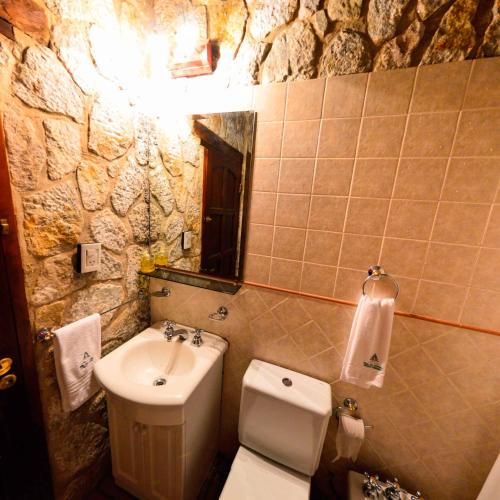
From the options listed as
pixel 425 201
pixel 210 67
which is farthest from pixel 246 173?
Answer: pixel 425 201

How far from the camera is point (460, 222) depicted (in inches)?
31.3

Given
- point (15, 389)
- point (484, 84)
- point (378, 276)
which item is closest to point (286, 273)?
point (378, 276)

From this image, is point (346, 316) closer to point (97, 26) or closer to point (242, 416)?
point (242, 416)

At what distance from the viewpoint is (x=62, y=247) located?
2.83ft

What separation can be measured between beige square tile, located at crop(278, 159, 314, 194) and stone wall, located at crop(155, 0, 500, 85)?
0.33m

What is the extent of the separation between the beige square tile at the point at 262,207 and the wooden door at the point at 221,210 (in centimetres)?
8

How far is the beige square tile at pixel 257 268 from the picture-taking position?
1.07 meters

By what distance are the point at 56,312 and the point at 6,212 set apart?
41 cm

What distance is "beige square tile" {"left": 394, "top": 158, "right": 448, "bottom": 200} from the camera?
792 millimetres

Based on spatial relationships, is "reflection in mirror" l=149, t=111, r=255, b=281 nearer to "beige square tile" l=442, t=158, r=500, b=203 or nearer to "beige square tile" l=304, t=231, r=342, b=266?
"beige square tile" l=304, t=231, r=342, b=266

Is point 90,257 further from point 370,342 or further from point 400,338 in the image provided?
point 400,338

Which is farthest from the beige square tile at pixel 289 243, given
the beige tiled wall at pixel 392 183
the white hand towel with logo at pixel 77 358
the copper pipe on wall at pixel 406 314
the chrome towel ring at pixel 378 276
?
the white hand towel with logo at pixel 77 358

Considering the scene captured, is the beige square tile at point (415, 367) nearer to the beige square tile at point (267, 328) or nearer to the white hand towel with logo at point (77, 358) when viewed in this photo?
the beige square tile at point (267, 328)

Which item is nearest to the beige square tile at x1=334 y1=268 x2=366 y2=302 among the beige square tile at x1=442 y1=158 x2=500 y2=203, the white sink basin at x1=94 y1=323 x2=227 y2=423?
the beige square tile at x1=442 y1=158 x2=500 y2=203
